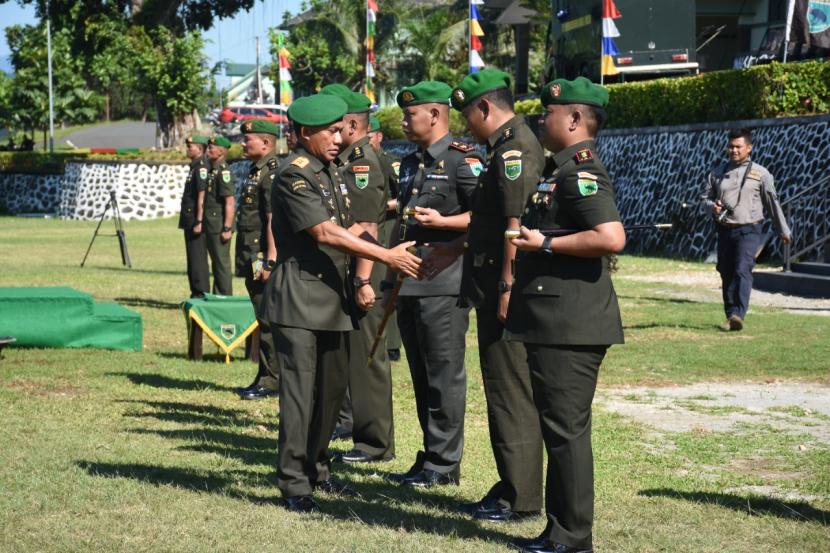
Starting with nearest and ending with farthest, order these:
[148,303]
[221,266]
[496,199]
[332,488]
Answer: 1. [496,199]
2. [332,488]
3. [221,266]
4. [148,303]

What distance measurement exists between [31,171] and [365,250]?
44966mm

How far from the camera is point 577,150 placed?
525 cm

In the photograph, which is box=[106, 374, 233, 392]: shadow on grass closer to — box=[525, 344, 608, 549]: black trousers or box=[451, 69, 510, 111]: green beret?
box=[451, 69, 510, 111]: green beret

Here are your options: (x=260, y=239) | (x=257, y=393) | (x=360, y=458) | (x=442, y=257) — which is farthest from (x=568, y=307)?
(x=257, y=393)

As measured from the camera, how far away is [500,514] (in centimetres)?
611

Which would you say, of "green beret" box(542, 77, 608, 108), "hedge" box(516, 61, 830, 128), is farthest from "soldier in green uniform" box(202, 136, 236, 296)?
"hedge" box(516, 61, 830, 128)

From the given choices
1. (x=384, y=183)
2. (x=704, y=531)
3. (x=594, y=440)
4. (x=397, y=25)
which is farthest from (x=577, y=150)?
(x=397, y=25)

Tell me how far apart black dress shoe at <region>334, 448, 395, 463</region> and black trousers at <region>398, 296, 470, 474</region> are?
62 centimetres

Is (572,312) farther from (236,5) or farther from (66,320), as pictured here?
(236,5)

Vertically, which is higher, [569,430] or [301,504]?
[569,430]

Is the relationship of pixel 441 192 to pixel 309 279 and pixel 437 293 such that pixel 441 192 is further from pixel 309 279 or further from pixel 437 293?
pixel 309 279

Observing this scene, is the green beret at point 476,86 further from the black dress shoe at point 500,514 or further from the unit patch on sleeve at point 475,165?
the black dress shoe at point 500,514

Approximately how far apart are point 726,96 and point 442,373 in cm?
1890

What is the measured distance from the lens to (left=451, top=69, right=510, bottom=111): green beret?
20.5ft
